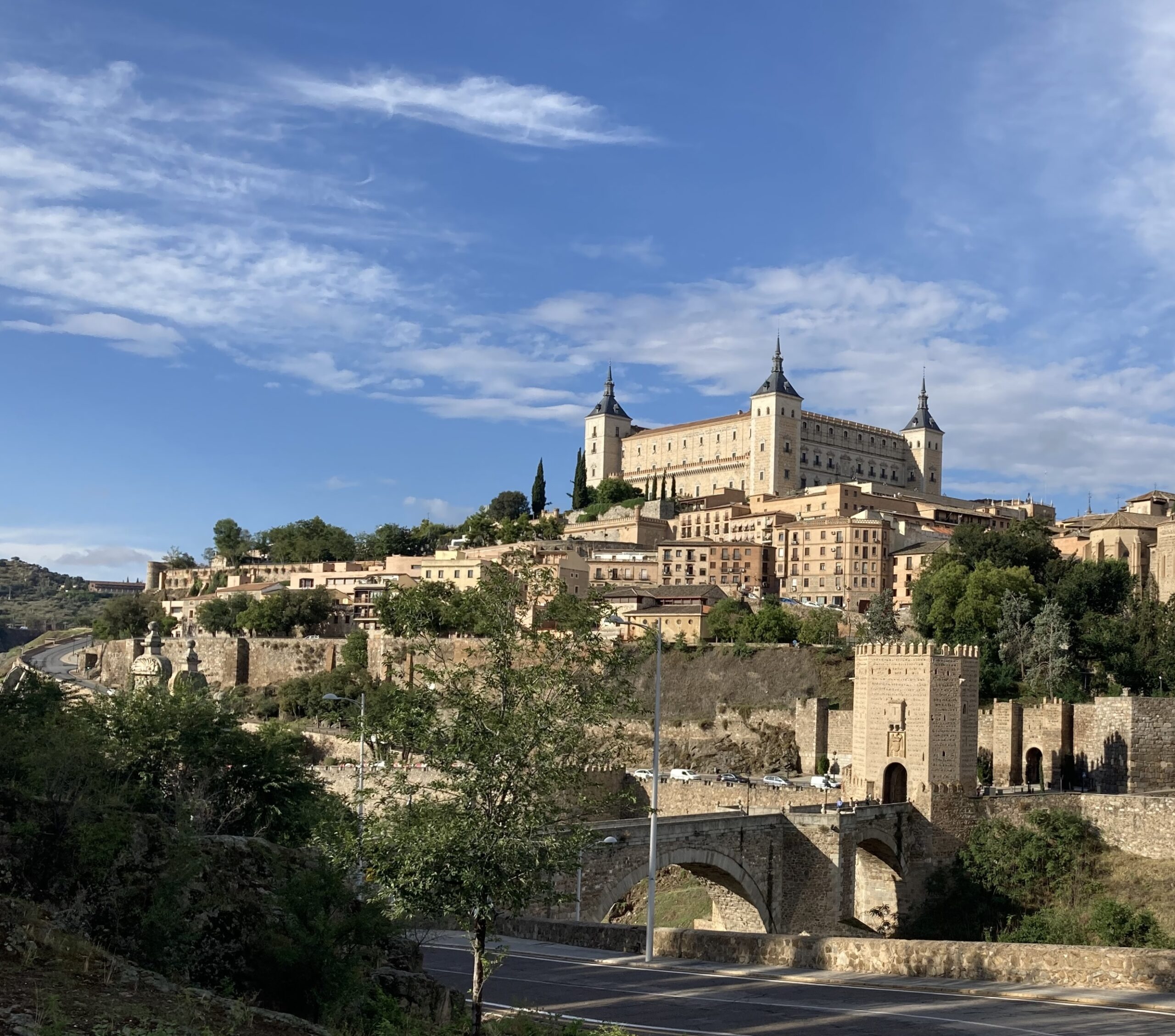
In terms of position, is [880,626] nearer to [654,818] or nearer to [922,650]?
[922,650]

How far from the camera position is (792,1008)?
59.4 feet

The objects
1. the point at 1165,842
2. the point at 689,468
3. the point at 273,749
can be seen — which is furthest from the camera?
the point at 689,468

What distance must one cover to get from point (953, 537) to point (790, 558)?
24.5 metres

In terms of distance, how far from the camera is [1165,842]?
43.8 metres

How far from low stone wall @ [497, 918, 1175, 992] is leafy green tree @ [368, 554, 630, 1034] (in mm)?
6773

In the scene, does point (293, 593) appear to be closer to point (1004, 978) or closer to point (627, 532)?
point (627, 532)

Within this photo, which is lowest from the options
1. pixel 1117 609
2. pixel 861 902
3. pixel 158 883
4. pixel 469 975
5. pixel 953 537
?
pixel 861 902

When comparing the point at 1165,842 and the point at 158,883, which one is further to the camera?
the point at 1165,842

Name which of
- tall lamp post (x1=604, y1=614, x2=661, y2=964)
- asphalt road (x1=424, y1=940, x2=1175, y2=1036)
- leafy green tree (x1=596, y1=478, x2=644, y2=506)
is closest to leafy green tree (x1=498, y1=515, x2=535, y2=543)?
leafy green tree (x1=596, y1=478, x2=644, y2=506)

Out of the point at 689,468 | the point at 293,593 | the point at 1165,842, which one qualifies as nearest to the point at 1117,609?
the point at 1165,842

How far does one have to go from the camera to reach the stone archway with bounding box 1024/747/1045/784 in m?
54.4

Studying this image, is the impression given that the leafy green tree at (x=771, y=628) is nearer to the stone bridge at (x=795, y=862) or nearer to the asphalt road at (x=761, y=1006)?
the stone bridge at (x=795, y=862)

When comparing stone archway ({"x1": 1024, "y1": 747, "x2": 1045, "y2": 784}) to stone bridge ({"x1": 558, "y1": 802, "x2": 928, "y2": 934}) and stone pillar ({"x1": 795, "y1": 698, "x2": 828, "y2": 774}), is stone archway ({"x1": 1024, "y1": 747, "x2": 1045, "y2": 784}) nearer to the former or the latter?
stone pillar ({"x1": 795, "y1": 698, "x2": 828, "y2": 774})

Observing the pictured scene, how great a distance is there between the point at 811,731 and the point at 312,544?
265 ft
